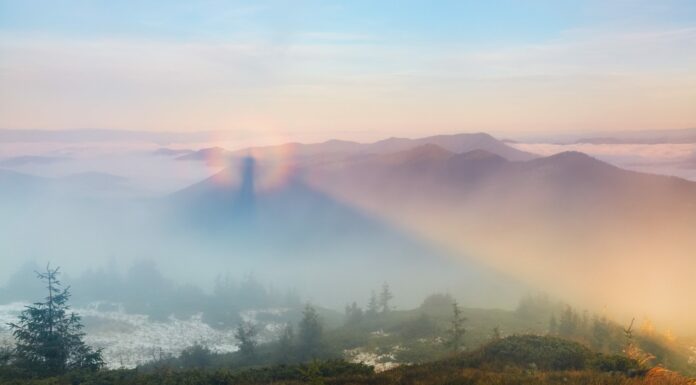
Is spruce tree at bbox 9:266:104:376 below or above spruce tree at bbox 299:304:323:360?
above

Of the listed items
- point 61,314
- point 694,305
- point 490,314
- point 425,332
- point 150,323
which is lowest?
point 694,305

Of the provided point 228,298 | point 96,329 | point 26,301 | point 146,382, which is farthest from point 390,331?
point 26,301

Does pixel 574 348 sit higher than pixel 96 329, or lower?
higher

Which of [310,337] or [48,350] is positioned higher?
[48,350]

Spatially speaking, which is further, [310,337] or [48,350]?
[310,337]

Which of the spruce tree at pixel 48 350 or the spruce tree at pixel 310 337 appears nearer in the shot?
the spruce tree at pixel 48 350

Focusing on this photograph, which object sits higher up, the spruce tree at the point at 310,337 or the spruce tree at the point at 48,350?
the spruce tree at the point at 48,350

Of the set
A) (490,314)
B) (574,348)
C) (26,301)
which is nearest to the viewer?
(574,348)

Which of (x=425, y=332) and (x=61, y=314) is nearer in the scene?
(x=61, y=314)

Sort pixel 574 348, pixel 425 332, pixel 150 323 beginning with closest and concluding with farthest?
pixel 574 348
pixel 425 332
pixel 150 323

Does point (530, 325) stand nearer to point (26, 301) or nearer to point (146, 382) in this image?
point (146, 382)

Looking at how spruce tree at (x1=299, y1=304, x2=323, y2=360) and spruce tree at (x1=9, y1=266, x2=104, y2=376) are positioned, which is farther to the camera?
spruce tree at (x1=299, y1=304, x2=323, y2=360)
